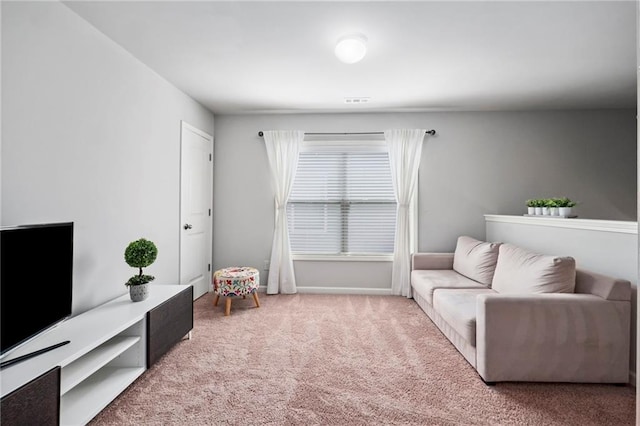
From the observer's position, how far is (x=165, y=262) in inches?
131

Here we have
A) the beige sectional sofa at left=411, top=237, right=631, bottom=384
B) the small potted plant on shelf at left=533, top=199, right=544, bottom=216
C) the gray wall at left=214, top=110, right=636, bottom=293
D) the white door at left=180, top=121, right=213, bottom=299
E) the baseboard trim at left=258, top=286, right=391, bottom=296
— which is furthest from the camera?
the baseboard trim at left=258, top=286, right=391, bottom=296

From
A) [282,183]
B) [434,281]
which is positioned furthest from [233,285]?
[434,281]

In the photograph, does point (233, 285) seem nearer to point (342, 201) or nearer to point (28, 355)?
point (342, 201)

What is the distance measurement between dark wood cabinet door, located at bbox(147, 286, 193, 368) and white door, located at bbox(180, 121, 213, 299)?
106cm

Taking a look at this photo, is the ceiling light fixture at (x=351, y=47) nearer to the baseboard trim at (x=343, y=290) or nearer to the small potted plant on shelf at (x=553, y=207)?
the small potted plant on shelf at (x=553, y=207)

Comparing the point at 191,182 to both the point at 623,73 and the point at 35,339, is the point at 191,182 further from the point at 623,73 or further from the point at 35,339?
the point at 623,73

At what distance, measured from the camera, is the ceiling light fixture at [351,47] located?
2.40m

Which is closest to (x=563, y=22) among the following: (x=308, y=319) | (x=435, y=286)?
(x=435, y=286)

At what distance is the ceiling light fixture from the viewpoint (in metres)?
2.40

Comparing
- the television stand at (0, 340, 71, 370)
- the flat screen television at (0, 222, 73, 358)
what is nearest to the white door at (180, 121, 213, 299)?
the flat screen television at (0, 222, 73, 358)

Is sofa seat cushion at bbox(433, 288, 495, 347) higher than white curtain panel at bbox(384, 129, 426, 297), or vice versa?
white curtain panel at bbox(384, 129, 426, 297)

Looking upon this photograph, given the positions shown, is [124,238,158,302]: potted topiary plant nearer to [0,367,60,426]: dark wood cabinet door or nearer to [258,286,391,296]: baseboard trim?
[0,367,60,426]: dark wood cabinet door

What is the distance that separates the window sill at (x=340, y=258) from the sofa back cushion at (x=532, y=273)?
152 centimetres

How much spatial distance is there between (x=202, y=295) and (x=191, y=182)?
57.2 inches
